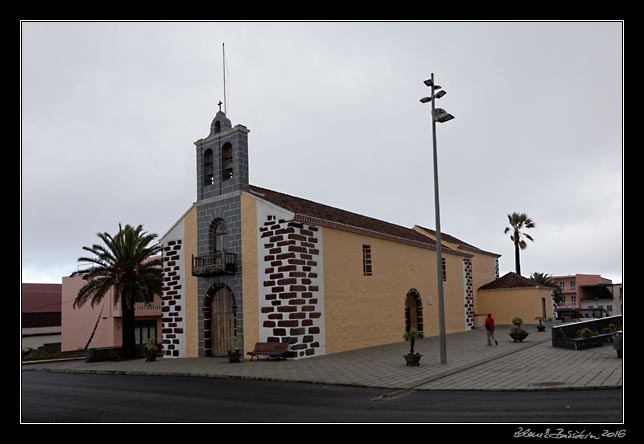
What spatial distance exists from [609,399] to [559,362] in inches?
252

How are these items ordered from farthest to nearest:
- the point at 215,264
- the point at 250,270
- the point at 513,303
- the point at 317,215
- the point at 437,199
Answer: the point at 513,303, the point at 317,215, the point at 215,264, the point at 250,270, the point at 437,199

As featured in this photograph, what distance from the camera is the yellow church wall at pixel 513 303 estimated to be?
3709 centimetres

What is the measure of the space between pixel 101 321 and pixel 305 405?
31311 millimetres

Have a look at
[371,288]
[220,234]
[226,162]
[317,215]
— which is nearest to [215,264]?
[220,234]

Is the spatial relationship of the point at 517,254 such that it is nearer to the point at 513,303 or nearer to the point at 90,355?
the point at 513,303

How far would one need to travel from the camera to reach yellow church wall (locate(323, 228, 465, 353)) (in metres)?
22.7

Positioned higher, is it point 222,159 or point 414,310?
point 222,159

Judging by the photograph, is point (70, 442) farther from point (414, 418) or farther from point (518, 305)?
point (518, 305)

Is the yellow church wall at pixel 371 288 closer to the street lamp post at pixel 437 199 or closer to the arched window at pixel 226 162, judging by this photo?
the arched window at pixel 226 162

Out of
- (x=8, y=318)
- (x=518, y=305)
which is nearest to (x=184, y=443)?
(x=8, y=318)

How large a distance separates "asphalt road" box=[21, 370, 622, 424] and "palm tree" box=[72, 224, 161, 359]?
39.6 feet

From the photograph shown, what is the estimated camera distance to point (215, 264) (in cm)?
2238

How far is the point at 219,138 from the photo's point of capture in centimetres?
2359

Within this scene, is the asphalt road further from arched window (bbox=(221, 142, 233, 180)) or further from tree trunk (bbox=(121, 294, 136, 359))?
tree trunk (bbox=(121, 294, 136, 359))
